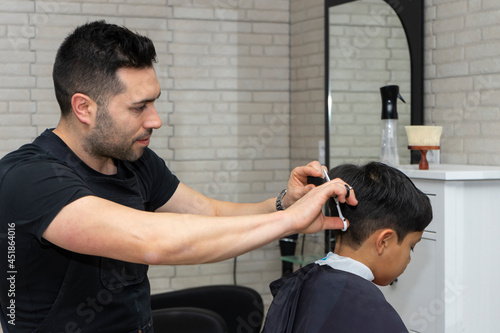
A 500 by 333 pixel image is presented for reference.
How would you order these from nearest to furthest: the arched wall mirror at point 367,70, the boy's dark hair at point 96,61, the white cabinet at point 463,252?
the boy's dark hair at point 96,61 < the white cabinet at point 463,252 < the arched wall mirror at point 367,70

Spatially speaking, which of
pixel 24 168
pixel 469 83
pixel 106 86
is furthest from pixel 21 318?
pixel 469 83

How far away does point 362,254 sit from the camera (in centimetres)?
190

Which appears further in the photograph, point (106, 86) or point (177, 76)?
point (177, 76)

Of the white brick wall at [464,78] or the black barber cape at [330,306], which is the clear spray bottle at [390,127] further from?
the black barber cape at [330,306]

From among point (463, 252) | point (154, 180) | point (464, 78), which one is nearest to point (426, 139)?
point (464, 78)

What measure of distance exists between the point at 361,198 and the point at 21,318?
1022mm

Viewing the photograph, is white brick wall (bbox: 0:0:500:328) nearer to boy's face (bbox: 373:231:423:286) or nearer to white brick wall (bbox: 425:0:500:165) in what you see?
white brick wall (bbox: 425:0:500:165)

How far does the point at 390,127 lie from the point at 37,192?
216 centimetres

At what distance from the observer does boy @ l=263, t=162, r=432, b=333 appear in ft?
5.94

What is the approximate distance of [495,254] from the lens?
2740 millimetres

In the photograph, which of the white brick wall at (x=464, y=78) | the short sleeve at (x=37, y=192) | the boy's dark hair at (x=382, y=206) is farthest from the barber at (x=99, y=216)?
the white brick wall at (x=464, y=78)

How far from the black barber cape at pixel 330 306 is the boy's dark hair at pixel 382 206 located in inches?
5.7

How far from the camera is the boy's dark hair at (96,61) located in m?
1.72

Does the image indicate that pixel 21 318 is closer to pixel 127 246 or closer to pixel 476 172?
pixel 127 246
